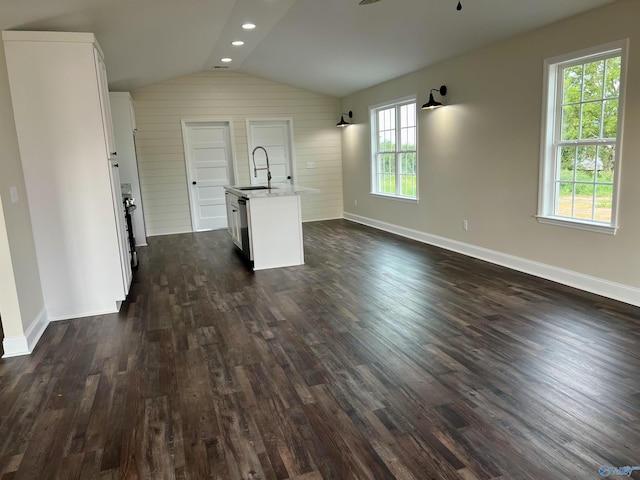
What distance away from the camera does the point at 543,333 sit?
3223mm

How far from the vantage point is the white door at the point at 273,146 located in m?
8.69

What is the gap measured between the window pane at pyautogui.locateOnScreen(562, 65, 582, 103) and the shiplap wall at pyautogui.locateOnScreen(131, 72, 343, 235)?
5.30 metres

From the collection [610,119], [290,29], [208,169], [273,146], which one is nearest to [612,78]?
[610,119]

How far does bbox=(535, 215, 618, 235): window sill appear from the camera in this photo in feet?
12.7

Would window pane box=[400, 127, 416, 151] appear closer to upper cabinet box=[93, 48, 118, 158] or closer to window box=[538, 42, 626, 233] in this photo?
window box=[538, 42, 626, 233]

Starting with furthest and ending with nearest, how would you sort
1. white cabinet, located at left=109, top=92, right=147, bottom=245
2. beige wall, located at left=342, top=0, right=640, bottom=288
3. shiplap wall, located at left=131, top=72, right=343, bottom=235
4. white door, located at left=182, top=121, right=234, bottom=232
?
white door, located at left=182, top=121, right=234, bottom=232 < shiplap wall, located at left=131, top=72, right=343, bottom=235 < white cabinet, located at left=109, top=92, right=147, bottom=245 < beige wall, located at left=342, top=0, right=640, bottom=288

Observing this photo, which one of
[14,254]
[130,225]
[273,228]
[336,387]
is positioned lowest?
[336,387]

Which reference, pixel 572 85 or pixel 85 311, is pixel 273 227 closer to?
pixel 85 311

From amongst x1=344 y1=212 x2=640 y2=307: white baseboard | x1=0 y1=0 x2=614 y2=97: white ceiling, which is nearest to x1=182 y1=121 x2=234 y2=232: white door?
x1=0 y1=0 x2=614 y2=97: white ceiling

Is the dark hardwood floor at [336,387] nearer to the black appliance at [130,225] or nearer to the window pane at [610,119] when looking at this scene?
the black appliance at [130,225]

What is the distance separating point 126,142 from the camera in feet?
22.3

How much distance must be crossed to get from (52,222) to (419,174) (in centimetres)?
473

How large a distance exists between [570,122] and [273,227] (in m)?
3.31

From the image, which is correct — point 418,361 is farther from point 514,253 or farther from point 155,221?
point 155,221
